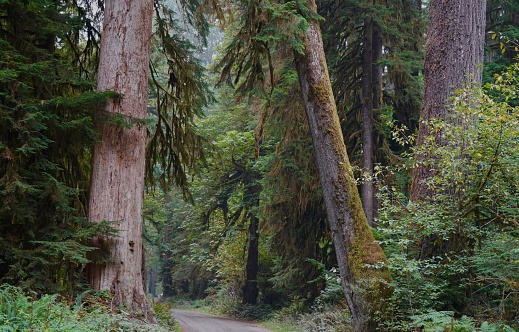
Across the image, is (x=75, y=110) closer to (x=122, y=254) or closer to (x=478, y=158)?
(x=122, y=254)

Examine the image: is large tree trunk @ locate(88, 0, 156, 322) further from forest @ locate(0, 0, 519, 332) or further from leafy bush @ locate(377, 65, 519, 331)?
leafy bush @ locate(377, 65, 519, 331)

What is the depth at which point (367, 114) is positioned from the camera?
42.2 ft

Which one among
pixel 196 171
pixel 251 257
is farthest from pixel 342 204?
pixel 251 257

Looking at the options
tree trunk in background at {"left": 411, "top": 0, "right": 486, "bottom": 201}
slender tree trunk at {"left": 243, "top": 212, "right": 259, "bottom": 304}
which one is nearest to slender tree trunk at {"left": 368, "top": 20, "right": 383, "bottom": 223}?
tree trunk in background at {"left": 411, "top": 0, "right": 486, "bottom": 201}

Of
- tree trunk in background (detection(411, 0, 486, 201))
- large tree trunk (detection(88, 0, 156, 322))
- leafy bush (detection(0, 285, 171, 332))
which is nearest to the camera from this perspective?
leafy bush (detection(0, 285, 171, 332))

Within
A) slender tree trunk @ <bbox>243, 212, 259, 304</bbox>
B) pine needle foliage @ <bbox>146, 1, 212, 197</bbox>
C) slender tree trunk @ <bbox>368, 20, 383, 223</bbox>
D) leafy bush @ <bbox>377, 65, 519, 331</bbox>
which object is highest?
slender tree trunk @ <bbox>368, 20, 383, 223</bbox>

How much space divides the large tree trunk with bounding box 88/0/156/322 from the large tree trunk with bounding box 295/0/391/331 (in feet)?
9.98

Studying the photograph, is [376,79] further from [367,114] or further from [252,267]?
[252,267]

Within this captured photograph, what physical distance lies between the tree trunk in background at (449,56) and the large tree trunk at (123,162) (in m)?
4.55

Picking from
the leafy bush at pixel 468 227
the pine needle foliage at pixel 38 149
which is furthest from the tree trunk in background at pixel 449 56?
the pine needle foliage at pixel 38 149

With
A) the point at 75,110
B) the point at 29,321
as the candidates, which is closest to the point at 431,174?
the point at 75,110

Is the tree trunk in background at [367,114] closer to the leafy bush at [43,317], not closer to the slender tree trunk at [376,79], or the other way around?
the slender tree trunk at [376,79]

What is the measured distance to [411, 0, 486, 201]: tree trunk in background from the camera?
7.75 metres

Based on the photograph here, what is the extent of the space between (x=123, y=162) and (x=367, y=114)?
25.7 feet
